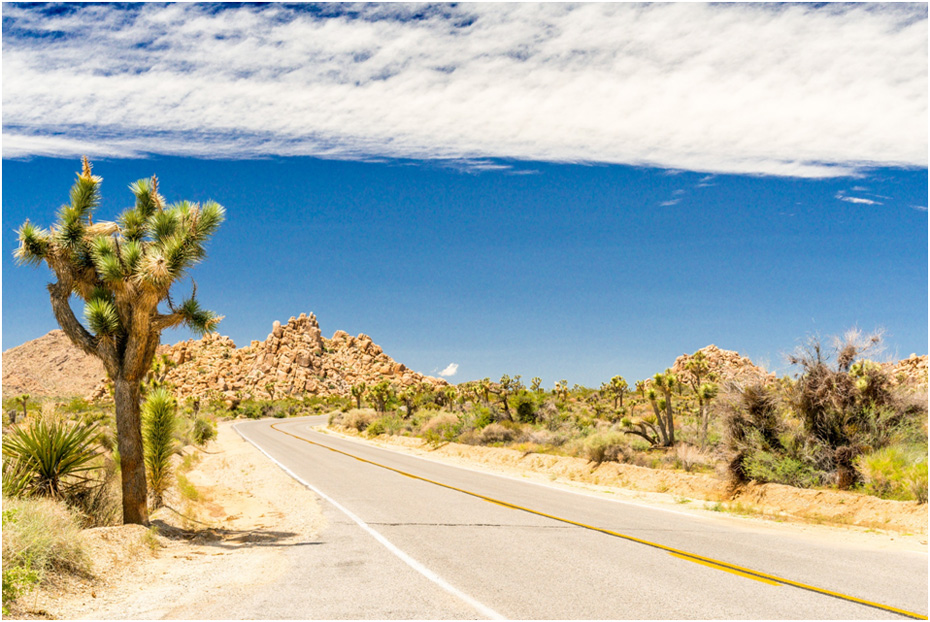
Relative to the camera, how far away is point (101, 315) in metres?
10.4

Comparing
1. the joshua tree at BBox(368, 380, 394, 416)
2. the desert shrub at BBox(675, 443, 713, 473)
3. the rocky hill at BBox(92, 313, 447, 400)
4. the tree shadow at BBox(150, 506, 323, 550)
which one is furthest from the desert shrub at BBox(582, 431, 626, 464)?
the rocky hill at BBox(92, 313, 447, 400)

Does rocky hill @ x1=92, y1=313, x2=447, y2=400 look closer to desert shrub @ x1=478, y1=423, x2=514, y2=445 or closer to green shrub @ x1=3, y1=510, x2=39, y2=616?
desert shrub @ x1=478, y1=423, x2=514, y2=445

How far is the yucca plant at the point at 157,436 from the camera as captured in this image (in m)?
13.3

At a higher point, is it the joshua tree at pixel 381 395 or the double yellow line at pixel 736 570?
the double yellow line at pixel 736 570

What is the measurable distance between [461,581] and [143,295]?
23.5 ft

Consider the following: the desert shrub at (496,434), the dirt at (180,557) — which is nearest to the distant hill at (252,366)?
the desert shrub at (496,434)

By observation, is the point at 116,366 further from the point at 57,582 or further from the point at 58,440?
the point at 57,582

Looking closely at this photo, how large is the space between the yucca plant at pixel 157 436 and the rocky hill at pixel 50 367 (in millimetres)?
112186

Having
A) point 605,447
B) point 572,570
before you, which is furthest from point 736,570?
point 605,447

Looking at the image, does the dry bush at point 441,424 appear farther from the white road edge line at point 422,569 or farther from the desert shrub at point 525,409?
the white road edge line at point 422,569

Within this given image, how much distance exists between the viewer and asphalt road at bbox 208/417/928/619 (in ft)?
21.5

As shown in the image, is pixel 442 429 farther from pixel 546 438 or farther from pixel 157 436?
pixel 157 436

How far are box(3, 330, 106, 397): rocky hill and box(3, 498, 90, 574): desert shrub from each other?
118m

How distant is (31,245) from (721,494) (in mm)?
15952
